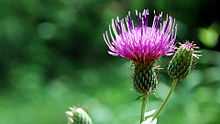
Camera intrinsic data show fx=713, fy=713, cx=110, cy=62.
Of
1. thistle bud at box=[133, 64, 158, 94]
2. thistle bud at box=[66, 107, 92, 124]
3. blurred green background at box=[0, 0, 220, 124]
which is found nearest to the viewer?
thistle bud at box=[66, 107, 92, 124]

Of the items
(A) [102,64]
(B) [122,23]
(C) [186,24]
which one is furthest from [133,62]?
(A) [102,64]

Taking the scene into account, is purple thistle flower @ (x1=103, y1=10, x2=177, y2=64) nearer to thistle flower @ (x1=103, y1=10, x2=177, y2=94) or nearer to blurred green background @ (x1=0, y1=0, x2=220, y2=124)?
thistle flower @ (x1=103, y1=10, x2=177, y2=94)

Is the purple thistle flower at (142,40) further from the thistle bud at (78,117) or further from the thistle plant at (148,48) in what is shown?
the thistle bud at (78,117)

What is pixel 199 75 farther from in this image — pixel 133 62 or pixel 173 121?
pixel 133 62

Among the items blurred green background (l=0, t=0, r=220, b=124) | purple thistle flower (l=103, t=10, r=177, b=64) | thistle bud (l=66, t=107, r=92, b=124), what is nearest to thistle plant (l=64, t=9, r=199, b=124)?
purple thistle flower (l=103, t=10, r=177, b=64)

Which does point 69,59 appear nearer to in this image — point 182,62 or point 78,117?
point 182,62

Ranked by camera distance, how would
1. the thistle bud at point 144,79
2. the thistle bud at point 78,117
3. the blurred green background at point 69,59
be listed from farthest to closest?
the blurred green background at point 69,59
the thistle bud at point 144,79
the thistle bud at point 78,117

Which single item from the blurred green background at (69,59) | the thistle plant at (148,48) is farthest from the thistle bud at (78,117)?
the blurred green background at (69,59)

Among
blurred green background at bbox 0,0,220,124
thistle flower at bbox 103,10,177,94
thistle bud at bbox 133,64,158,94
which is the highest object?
blurred green background at bbox 0,0,220,124
